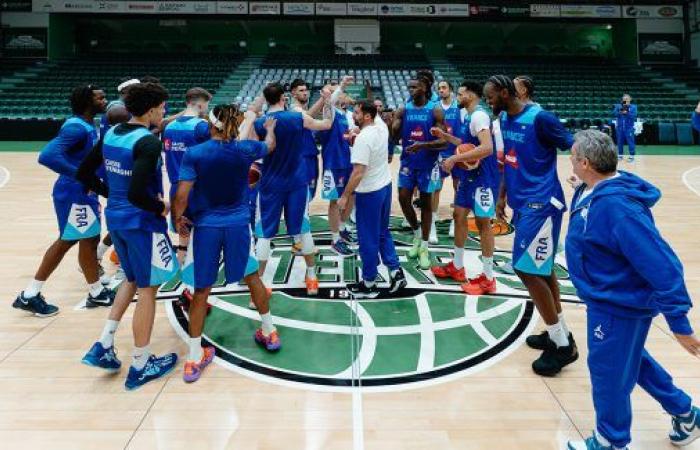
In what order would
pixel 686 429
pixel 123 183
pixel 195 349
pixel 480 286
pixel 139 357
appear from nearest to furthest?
pixel 686 429, pixel 123 183, pixel 139 357, pixel 195 349, pixel 480 286

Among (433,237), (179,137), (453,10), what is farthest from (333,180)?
(453,10)

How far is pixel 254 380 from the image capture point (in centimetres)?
322

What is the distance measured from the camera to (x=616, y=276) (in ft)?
6.97

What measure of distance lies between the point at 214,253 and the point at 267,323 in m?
0.67

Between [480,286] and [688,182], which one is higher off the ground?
[688,182]

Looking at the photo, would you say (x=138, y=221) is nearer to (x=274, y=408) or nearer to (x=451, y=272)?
(x=274, y=408)

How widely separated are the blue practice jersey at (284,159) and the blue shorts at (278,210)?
0.06 meters

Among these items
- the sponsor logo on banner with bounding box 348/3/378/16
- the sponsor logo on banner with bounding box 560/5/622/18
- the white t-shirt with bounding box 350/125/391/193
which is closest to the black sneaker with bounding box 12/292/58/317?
the white t-shirt with bounding box 350/125/391/193

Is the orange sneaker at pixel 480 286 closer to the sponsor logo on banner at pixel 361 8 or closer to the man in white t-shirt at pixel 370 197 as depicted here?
the man in white t-shirt at pixel 370 197

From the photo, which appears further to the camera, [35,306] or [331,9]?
[331,9]

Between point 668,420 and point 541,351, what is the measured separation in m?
0.94

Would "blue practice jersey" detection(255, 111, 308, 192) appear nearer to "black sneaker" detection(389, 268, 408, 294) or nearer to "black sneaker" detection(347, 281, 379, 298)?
"black sneaker" detection(347, 281, 379, 298)

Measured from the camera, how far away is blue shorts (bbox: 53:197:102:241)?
4133 mm

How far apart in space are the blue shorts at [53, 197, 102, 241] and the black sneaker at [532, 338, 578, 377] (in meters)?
3.47
